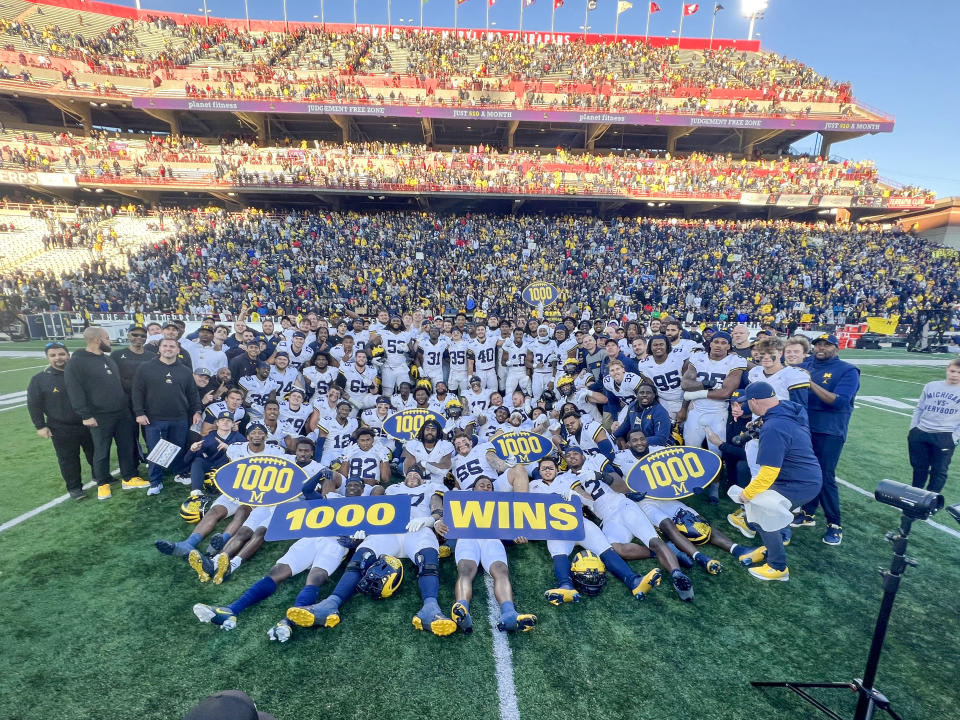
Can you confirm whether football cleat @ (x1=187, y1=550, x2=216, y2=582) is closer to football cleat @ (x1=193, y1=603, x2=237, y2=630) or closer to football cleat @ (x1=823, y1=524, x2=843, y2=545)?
football cleat @ (x1=193, y1=603, x2=237, y2=630)

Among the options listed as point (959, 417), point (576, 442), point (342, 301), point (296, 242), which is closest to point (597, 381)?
point (576, 442)

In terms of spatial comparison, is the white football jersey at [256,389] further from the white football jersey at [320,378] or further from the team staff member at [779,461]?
the team staff member at [779,461]

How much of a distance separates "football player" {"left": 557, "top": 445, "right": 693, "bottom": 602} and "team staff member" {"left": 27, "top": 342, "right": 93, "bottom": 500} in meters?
6.34

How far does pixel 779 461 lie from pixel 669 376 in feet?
8.61

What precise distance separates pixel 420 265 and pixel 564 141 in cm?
1695

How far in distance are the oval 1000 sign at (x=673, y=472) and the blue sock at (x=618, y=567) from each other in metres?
0.89

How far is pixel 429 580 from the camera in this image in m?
3.95

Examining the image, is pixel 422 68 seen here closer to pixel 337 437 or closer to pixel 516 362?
pixel 516 362

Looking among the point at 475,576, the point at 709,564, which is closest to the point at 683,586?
the point at 709,564

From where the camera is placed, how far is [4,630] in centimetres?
367

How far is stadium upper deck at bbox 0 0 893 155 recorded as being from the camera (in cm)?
2794

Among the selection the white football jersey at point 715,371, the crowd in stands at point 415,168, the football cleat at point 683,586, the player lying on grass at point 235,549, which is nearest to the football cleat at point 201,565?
the player lying on grass at point 235,549

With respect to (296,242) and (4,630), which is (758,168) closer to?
(296,242)

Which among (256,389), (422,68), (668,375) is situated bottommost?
(256,389)
